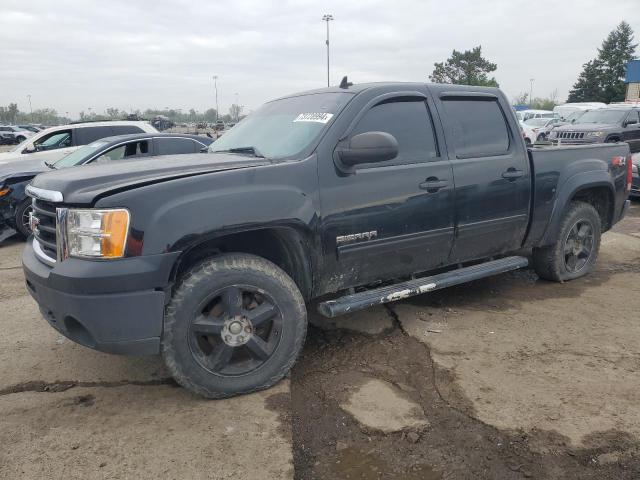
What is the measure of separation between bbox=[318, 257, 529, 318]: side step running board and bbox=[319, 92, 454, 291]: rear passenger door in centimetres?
10

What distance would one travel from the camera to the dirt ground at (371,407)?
98.4 inches

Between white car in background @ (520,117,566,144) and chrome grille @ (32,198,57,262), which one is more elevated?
white car in background @ (520,117,566,144)

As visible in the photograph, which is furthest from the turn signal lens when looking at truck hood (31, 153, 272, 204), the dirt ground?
the dirt ground

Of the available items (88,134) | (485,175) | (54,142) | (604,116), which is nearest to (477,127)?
(485,175)

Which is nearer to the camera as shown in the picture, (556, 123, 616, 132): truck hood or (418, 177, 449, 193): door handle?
(418, 177, 449, 193): door handle

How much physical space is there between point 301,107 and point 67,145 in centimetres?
746

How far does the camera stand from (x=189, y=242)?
2807mm

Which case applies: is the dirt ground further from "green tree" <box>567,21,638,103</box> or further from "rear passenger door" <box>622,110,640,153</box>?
"green tree" <box>567,21,638,103</box>

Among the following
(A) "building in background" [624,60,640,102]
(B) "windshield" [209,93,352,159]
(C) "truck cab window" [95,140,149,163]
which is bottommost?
(C) "truck cab window" [95,140,149,163]

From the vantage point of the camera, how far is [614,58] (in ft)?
199

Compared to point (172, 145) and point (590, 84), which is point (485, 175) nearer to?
point (172, 145)

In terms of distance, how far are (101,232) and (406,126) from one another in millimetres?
2215

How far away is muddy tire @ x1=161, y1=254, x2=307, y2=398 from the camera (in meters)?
2.86

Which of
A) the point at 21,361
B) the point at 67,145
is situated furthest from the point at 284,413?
the point at 67,145
